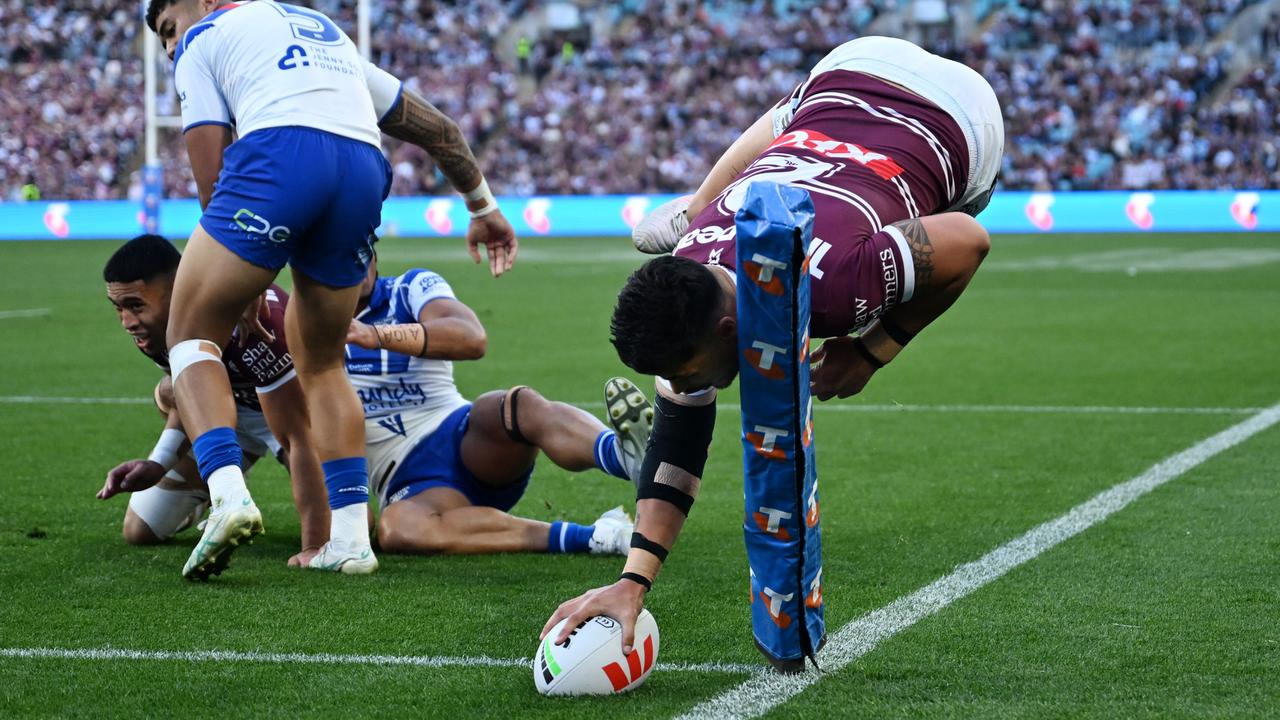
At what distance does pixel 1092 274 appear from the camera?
19.0 meters

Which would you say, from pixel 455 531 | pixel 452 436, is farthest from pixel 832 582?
pixel 452 436

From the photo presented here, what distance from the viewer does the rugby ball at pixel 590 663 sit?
3.32 m

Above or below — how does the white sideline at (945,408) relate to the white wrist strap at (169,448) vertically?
below

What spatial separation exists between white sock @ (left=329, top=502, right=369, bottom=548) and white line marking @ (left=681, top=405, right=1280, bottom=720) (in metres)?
1.63

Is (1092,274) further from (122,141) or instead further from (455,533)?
(122,141)

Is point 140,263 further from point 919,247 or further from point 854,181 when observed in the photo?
point 919,247

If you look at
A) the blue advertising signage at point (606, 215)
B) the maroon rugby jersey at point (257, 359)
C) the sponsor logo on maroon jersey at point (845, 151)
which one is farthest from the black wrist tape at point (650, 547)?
the blue advertising signage at point (606, 215)

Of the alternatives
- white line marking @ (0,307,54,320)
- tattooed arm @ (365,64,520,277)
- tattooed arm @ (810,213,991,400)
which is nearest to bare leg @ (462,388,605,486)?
tattooed arm @ (365,64,520,277)

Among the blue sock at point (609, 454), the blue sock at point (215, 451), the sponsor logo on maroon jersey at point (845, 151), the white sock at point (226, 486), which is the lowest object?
the blue sock at point (609, 454)

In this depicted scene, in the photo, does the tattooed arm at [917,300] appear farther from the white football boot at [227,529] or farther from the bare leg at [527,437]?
the white football boot at [227,529]

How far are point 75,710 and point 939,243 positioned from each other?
2.15 m

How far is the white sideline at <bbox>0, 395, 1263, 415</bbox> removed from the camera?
8.21 meters

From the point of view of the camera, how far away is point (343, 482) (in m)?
4.80

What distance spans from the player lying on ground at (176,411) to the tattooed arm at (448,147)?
0.75 m
